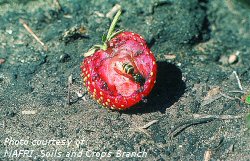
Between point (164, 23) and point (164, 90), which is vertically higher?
point (164, 23)

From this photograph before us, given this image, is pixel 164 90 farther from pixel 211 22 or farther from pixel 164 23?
pixel 211 22

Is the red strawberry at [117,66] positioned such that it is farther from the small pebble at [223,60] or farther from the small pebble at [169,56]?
the small pebble at [223,60]

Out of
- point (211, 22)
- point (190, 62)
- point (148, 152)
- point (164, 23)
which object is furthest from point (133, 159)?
point (211, 22)

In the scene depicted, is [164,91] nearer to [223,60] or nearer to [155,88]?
[155,88]

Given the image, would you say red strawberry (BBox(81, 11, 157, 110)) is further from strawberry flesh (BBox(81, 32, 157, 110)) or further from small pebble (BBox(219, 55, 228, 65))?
small pebble (BBox(219, 55, 228, 65))

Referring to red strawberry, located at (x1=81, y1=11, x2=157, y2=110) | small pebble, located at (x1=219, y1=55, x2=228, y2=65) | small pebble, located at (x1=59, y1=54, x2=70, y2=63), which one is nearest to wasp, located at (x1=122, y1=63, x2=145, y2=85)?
red strawberry, located at (x1=81, y1=11, x2=157, y2=110)

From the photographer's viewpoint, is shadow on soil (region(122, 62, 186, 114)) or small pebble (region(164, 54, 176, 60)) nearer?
shadow on soil (region(122, 62, 186, 114))

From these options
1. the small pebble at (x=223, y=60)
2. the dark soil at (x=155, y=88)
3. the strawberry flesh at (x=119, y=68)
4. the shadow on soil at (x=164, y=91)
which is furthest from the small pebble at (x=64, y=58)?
the small pebble at (x=223, y=60)

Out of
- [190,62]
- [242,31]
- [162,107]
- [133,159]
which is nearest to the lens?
[133,159]
